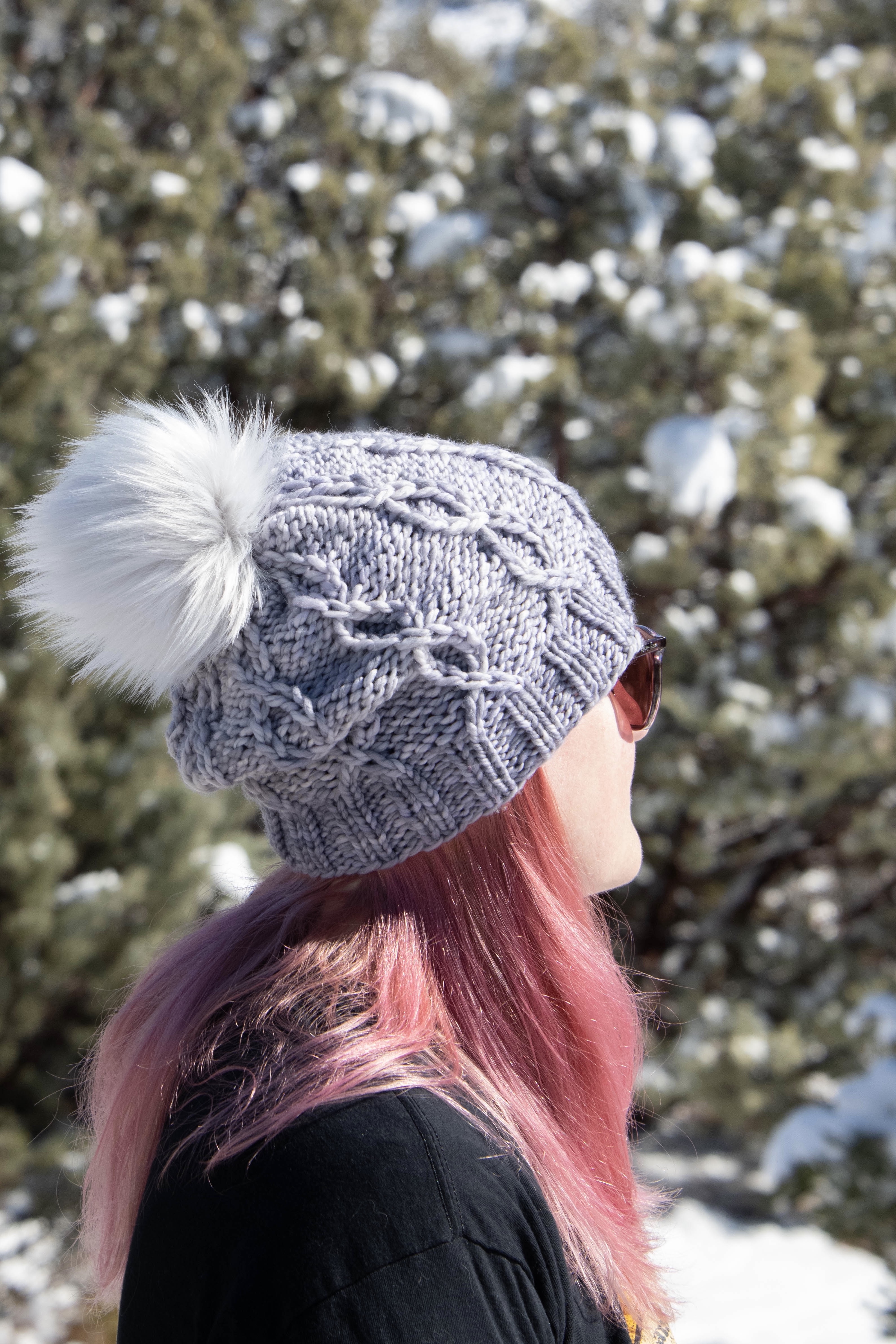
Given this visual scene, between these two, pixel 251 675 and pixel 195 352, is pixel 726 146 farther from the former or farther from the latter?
pixel 251 675

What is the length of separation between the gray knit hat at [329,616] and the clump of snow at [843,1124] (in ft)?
7.84

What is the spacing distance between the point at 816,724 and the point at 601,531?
9.02 feet

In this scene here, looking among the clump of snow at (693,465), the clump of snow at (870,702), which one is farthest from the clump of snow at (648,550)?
the clump of snow at (870,702)

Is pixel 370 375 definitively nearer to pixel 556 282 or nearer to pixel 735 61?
pixel 556 282

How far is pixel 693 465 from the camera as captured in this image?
11.5 feet

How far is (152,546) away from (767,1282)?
3.82 meters

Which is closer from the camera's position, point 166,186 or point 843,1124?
point 843,1124

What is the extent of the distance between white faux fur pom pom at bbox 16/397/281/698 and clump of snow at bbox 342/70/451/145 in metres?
3.91

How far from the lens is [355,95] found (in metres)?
4.52

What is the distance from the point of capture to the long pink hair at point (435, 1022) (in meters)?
0.96

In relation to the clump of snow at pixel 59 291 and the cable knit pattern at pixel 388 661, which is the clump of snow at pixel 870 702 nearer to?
the cable knit pattern at pixel 388 661

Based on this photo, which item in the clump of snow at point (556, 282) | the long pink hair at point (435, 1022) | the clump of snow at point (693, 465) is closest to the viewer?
the long pink hair at point (435, 1022)

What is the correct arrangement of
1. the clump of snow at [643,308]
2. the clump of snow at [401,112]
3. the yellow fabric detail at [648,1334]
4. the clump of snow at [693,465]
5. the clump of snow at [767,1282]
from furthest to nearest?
the clump of snow at [401,112] < the clump of snow at [643,308] < the clump of snow at [693,465] < the clump of snow at [767,1282] < the yellow fabric detail at [648,1334]

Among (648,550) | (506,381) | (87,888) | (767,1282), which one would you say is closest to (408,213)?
(506,381)
